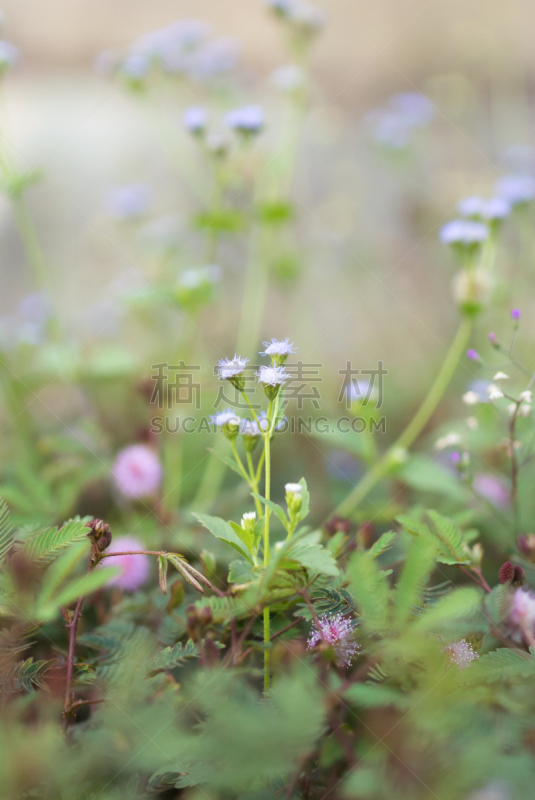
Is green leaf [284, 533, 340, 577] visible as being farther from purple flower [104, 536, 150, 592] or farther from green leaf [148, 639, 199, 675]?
purple flower [104, 536, 150, 592]

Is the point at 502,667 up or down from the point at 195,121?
down

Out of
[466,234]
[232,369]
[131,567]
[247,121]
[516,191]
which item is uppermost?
[247,121]

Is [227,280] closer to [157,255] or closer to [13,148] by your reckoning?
[157,255]

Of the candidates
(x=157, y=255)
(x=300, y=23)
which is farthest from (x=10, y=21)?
(x=300, y=23)

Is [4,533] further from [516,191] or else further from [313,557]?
[516,191]

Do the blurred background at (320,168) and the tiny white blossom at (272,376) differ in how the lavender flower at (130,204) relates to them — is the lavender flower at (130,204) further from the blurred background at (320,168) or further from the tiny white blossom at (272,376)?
the tiny white blossom at (272,376)

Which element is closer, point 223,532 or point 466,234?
point 223,532

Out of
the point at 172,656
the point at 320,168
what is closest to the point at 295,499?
the point at 172,656

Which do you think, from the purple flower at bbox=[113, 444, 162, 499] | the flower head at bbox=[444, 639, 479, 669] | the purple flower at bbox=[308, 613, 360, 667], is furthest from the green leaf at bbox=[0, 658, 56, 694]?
the purple flower at bbox=[113, 444, 162, 499]
